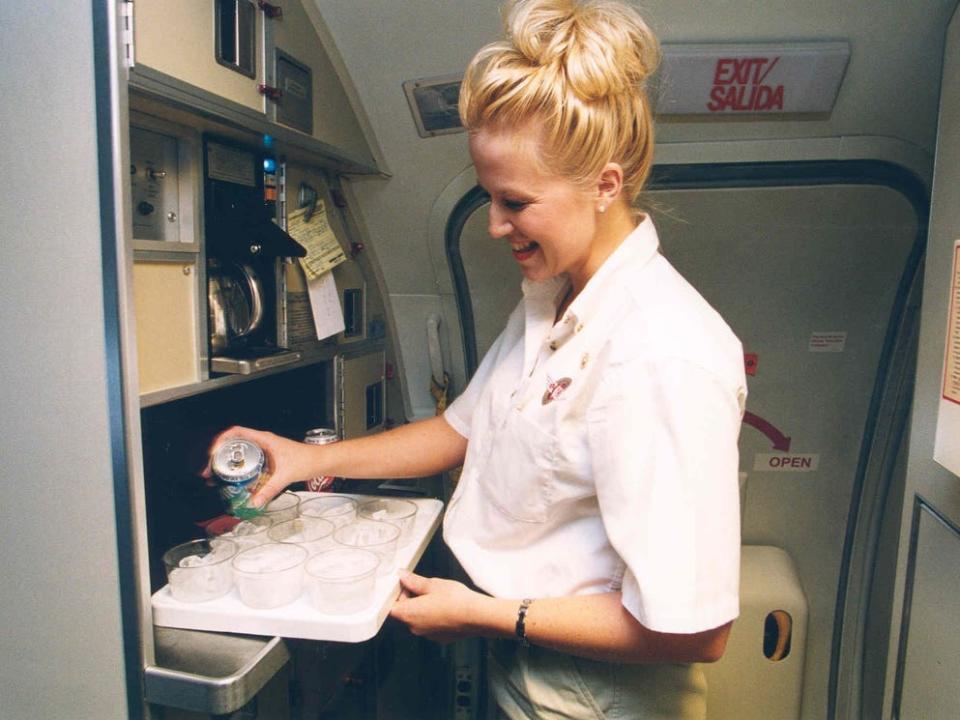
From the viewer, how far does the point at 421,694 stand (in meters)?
2.62

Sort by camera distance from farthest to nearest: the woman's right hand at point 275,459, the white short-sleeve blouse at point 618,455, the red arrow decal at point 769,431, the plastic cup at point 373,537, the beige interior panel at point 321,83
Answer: the red arrow decal at point 769,431 → the beige interior panel at point 321,83 → the woman's right hand at point 275,459 → the plastic cup at point 373,537 → the white short-sleeve blouse at point 618,455

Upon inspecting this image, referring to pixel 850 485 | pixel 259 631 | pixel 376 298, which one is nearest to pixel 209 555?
pixel 259 631

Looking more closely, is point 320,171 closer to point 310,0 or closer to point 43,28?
point 310,0

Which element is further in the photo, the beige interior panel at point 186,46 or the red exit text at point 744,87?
the red exit text at point 744,87

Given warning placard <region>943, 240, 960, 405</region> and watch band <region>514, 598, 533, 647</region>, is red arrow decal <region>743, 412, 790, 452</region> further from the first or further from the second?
watch band <region>514, 598, 533, 647</region>

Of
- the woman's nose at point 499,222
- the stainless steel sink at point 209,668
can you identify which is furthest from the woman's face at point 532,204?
→ the stainless steel sink at point 209,668

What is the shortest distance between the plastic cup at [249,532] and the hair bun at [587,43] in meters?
1.05

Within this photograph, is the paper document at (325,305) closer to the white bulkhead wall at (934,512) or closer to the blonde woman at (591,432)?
the blonde woman at (591,432)

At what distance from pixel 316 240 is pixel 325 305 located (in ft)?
0.61

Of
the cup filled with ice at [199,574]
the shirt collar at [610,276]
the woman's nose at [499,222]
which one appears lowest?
the cup filled with ice at [199,574]

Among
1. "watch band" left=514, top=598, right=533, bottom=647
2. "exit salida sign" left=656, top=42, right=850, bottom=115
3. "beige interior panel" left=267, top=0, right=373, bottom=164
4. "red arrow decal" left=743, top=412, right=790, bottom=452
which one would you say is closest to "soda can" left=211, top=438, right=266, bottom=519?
"watch band" left=514, top=598, right=533, bottom=647

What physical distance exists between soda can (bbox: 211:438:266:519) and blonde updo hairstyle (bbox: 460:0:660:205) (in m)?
0.80

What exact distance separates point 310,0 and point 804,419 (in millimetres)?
2001

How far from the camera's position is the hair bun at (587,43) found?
3.79 feet
